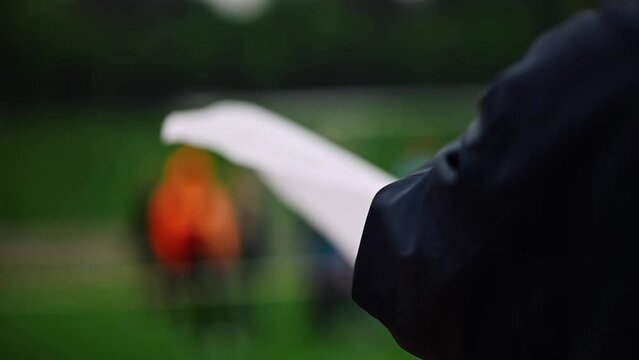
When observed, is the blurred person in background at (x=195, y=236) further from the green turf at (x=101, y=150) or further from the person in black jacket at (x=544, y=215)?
the person in black jacket at (x=544, y=215)

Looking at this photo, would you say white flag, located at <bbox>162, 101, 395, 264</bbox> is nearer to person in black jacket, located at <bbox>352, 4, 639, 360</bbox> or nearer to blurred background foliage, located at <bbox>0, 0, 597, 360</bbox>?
person in black jacket, located at <bbox>352, 4, 639, 360</bbox>

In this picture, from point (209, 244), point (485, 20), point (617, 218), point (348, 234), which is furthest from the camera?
point (485, 20)

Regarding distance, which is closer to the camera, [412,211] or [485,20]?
[412,211]

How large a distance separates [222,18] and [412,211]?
2528 millimetres

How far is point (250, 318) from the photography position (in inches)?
116

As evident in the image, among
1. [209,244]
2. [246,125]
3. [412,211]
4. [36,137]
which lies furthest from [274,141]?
[36,137]

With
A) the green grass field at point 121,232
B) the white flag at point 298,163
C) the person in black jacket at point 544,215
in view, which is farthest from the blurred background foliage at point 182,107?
the person in black jacket at point 544,215

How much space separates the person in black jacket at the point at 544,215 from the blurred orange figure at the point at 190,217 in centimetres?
232

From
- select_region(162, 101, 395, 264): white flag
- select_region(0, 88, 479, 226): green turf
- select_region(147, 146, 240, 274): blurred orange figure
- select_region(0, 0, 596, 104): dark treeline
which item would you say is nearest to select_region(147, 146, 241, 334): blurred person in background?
select_region(147, 146, 240, 274): blurred orange figure

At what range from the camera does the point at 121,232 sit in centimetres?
300

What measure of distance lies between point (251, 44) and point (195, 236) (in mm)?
660

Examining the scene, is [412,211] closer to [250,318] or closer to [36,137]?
[250,318]

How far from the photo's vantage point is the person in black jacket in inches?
20.3

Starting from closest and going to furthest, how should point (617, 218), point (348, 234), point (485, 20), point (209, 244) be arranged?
1. point (617, 218)
2. point (348, 234)
3. point (209, 244)
4. point (485, 20)
